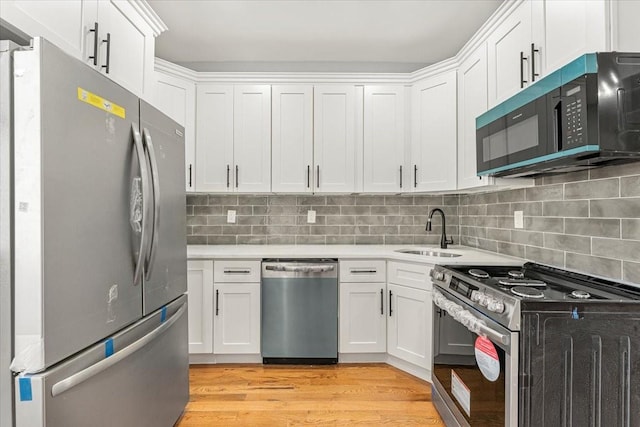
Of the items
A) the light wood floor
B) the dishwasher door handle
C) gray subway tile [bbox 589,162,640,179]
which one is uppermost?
Result: gray subway tile [bbox 589,162,640,179]

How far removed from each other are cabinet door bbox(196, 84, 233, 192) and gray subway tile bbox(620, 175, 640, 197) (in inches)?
101

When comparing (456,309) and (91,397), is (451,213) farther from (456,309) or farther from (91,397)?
(91,397)

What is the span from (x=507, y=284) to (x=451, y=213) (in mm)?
1838

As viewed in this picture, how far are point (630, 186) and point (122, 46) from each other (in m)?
2.47

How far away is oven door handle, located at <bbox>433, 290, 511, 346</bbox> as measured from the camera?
1.34 metres

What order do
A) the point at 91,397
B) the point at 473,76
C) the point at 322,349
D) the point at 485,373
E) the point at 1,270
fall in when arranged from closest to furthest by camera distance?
1. the point at 1,270
2. the point at 91,397
3. the point at 485,373
4. the point at 473,76
5. the point at 322,349

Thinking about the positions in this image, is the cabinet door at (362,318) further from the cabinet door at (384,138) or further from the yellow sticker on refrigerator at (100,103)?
the yellow sticker on refrigerator at (100,103)

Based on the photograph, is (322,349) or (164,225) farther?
(322,349)

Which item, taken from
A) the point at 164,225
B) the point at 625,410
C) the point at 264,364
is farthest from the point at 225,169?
the point at 625,410

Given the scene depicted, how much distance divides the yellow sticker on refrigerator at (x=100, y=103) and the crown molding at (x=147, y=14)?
824 mm

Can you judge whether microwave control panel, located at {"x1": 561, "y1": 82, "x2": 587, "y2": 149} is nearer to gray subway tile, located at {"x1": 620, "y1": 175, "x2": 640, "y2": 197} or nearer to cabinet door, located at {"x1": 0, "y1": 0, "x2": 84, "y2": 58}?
gray subway tile, located at {"x1": 620, "y1": 175, "x2": 640, "y2": 197}

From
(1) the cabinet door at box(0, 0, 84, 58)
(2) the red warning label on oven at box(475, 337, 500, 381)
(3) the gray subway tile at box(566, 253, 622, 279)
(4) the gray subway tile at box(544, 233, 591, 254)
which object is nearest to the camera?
(1) the cabinet door at box(0, 0, 84, 58)

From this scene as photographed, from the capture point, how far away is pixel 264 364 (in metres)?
2.74

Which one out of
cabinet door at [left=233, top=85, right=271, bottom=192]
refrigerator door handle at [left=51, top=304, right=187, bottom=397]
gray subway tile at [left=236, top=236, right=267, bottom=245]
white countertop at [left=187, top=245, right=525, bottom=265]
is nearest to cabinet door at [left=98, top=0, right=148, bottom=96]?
cabinet door at [left=233, top=85, right=271, bottom=192]
